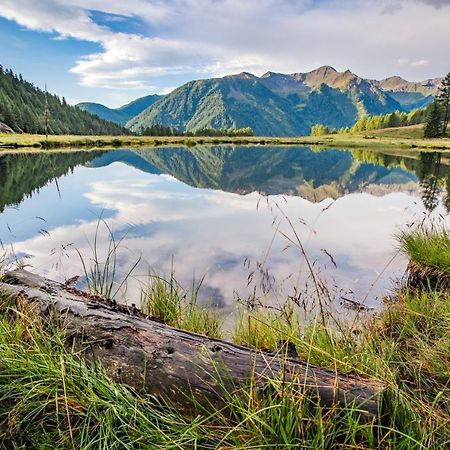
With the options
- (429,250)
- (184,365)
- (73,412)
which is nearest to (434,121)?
(429,250)

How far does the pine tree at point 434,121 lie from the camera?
102 metres

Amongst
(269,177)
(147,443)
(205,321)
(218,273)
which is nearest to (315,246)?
(218,273)

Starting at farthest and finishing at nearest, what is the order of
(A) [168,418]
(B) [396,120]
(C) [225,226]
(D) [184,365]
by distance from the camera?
(B) [396,120], (C) [225,226], (D) [184,365], (A) [168,418]

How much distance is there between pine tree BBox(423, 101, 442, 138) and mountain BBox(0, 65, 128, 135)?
111 meters

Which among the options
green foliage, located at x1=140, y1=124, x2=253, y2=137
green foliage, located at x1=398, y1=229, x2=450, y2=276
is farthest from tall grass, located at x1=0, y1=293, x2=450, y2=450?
green foliage, located at x1=140, y1=124, x2=253, y2=137

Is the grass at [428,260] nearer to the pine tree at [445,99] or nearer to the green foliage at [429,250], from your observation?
the green foliage at [429,250]

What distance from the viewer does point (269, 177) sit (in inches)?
1253

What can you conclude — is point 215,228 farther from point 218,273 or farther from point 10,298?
point 10,298

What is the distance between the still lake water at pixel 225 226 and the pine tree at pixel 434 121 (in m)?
86.4

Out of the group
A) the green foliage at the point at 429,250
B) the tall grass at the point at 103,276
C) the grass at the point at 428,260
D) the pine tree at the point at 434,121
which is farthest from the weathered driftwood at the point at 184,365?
the pine tree at the point at 434,121

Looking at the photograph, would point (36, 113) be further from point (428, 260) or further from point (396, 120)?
point (428, 260)

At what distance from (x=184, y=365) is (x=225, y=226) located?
11.2m

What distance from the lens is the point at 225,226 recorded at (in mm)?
14086

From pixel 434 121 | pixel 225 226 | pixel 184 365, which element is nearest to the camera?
pixel 184 365
